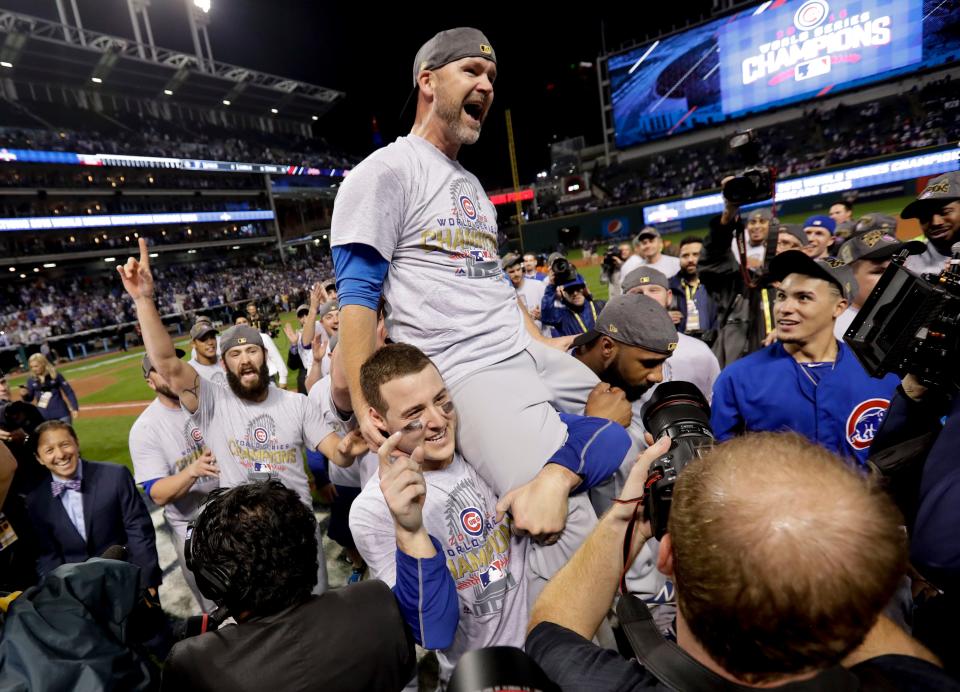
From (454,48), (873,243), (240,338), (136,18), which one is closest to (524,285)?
(873,243)

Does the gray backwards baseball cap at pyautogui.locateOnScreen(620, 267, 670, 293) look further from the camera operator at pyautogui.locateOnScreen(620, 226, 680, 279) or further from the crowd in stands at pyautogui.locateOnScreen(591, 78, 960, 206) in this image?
the crowd in stands at pyautogui.locateOnScreen(591, 78, 960, 206)

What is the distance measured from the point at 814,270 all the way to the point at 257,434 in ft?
12.6

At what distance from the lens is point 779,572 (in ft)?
2.58

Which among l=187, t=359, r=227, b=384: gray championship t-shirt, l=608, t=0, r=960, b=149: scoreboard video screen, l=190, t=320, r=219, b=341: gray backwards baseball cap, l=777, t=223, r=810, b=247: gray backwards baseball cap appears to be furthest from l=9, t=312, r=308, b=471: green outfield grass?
l=608, t=0, r=960, b=149: scoreboard video screen

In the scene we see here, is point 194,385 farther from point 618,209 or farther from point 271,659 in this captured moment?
point 618,209

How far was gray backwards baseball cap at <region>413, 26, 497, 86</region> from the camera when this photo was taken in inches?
66.6

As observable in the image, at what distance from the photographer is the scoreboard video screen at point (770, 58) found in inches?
1071

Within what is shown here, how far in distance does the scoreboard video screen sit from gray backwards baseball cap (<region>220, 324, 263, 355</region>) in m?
38.0

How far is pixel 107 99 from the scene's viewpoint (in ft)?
144

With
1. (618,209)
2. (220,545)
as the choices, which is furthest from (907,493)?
(618,209)

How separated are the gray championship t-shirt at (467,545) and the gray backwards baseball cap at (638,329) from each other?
1057 millimetres

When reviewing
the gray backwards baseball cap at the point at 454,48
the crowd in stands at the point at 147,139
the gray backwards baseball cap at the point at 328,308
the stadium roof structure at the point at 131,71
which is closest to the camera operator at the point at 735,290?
the gray backwards baseball cap at the point at 454,48

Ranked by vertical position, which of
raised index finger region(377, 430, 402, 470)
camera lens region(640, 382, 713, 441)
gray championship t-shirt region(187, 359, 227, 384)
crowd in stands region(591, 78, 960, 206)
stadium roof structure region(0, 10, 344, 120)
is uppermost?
stadium roof structure region(0, 10, 344, 120)

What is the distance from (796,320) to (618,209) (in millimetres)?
30509
